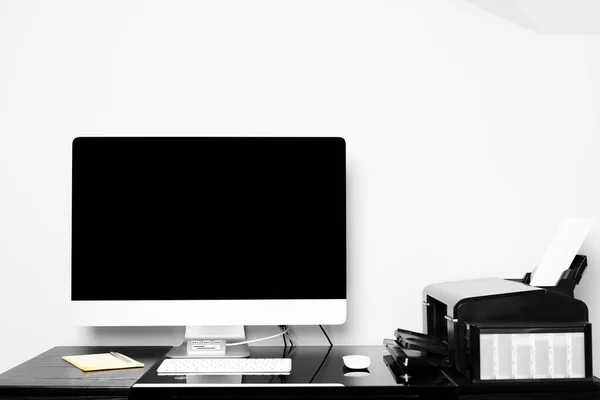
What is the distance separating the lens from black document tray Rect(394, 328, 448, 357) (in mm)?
1623

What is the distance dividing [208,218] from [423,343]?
0.76 meters

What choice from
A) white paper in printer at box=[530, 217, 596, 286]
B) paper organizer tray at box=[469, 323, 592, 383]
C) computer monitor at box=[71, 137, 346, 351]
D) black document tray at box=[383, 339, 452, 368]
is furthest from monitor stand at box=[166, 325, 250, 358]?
white paper in printer at box=[530, 217, 596, 286]

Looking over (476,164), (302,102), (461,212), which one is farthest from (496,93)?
(302,102)

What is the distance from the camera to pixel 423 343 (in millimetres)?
1629

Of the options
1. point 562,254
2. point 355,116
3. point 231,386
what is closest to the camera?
point 231,386

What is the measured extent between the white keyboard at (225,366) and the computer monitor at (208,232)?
0.15 m

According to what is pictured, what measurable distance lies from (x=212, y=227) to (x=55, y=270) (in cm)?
66

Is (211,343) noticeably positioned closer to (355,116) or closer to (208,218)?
(208,218)

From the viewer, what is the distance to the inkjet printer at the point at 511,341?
1.54 metres

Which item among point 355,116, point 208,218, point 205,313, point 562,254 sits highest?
point 355,116

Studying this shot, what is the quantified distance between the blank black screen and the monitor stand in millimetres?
123

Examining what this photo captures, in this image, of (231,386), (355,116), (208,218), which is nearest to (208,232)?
(208,218)

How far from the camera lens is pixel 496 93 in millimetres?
2117

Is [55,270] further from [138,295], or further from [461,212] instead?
[461,212]
